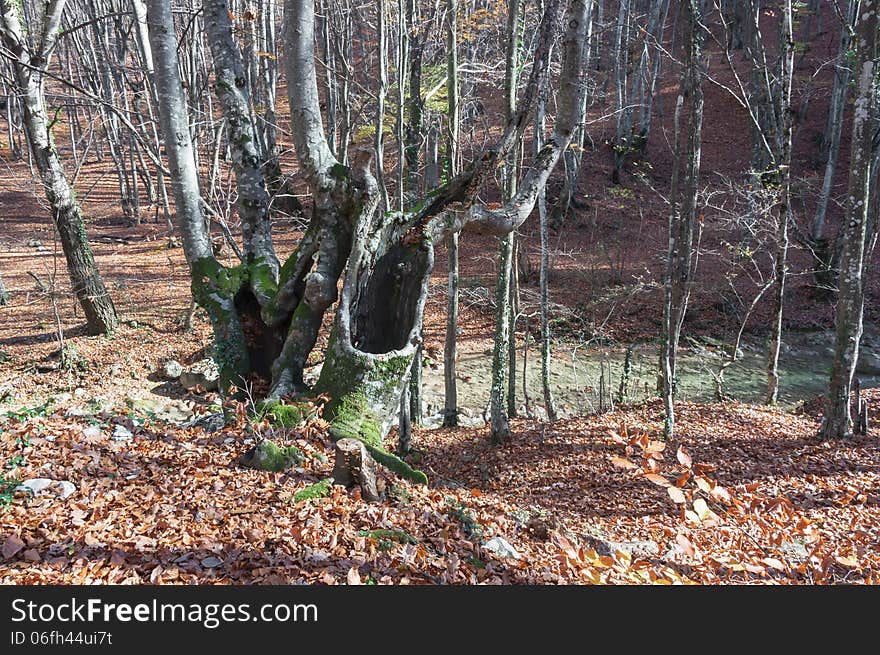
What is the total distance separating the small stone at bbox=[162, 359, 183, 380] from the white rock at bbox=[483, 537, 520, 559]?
886 centimetres

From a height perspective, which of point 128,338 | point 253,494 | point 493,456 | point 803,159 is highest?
point 803,159

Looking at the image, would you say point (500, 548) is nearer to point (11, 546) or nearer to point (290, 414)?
point (290, 414)

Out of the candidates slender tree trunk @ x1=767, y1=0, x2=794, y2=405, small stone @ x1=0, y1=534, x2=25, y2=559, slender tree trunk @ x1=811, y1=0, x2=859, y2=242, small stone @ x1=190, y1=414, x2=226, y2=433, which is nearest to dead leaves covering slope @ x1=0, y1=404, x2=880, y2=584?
small stone @ x1=0, y1=534, x2=25, y2=559

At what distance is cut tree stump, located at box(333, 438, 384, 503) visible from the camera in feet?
13.9

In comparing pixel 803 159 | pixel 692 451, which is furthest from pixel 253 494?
pixel 803 159

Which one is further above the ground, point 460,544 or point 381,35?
point 381,35

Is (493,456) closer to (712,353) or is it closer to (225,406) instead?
(225,406)

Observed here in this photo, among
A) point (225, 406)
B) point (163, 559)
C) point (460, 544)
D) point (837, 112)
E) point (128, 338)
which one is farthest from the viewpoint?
point (837, 112)

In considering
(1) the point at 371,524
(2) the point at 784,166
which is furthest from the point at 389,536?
(2) the point at 784,166

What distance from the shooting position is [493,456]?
8906mm

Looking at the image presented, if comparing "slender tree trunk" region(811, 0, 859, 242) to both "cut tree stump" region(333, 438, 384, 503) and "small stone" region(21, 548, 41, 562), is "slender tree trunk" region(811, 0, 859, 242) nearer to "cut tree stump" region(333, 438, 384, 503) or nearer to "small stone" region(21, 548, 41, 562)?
"cut tree stump" region(333, 438, 384, 503)

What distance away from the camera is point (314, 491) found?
4113 mm

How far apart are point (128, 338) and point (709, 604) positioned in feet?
40.2

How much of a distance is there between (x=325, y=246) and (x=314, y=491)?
2541mm
